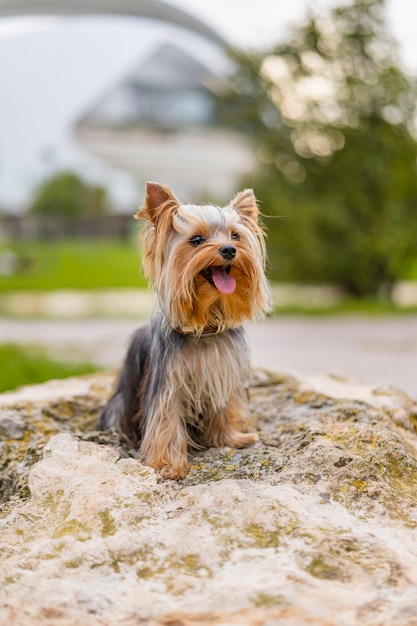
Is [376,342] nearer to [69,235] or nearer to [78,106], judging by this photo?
[69,235]

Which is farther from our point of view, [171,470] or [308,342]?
[308,342]

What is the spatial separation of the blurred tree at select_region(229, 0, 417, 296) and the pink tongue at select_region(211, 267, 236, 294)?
470 inches

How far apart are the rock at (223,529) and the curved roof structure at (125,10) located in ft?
99.1

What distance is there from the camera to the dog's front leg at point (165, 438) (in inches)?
142

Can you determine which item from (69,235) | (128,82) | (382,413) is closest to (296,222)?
(382,413)

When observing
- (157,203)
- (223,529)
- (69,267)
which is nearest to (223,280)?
(157,203)

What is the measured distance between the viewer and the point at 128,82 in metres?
43.8

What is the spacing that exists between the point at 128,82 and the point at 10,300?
27029 millimetres

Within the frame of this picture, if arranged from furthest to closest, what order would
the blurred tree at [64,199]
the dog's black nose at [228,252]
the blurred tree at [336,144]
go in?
the blurred tree at [64,199] < the blurred tree at [336,144] < the dog's black nose at [228,252]

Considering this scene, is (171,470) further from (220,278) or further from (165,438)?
(220,278)

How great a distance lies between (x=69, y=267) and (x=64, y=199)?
7307 mm

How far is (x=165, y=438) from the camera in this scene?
3676 millimetres

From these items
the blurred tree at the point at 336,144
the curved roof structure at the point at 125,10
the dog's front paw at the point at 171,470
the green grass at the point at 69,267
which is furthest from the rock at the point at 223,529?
the curved roof structure at the point at 125,10

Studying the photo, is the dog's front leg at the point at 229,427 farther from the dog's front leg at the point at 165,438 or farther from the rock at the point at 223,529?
the dog's front leg at the point at 165,438
